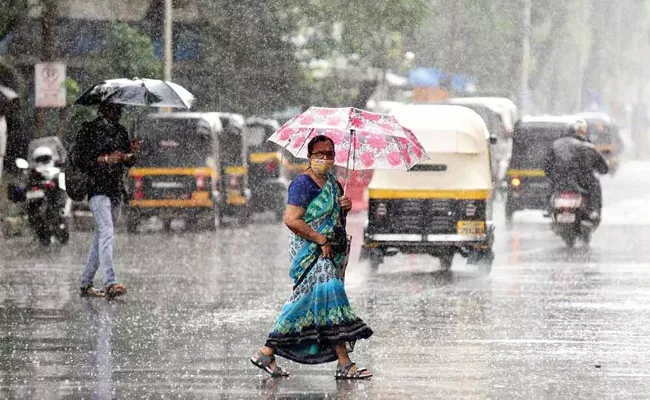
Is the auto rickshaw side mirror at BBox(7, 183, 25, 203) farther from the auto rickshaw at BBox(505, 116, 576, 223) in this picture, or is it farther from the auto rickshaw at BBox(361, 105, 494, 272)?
the auto rickshaw at BBox(505, 116, 576, 223)

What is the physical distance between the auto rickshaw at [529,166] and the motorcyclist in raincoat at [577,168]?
6631mm

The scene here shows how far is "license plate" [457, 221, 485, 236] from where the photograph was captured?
21.1 meters

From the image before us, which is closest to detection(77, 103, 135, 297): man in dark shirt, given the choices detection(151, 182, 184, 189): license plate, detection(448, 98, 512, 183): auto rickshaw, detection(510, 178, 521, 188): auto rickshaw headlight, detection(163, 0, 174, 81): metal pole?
detection(151, 182, 184, 189): license plate

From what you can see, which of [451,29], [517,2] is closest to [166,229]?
[451,29]

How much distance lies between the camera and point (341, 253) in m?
11.3

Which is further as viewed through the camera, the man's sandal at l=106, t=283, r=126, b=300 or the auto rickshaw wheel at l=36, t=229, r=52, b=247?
the auto rickshaw wheel at l=36, t=229, r=52, b=247

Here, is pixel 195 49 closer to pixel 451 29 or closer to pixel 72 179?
pixel 451 29

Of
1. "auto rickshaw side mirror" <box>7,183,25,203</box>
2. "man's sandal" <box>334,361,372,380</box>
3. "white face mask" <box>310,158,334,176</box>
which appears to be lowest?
"auto rickshaw side mirror" <box>7,183,25,203</box>

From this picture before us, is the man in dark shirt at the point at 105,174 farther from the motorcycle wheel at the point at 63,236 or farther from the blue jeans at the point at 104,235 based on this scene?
the motorcycle wheel at the point at 63,236

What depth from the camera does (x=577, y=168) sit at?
2630 centimetres

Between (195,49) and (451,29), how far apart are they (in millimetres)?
22588

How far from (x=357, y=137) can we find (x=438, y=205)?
9062 millimetres

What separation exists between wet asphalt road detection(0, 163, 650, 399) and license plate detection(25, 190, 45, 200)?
1.16 m

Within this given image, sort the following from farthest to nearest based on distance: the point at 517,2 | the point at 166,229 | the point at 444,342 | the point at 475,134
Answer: the point at 517,2
the point at 166,229
the point at 475,134
the point at 444,342
